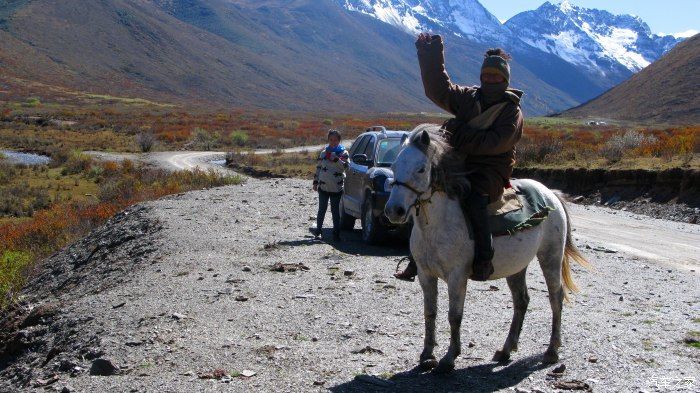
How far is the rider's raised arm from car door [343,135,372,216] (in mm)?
7756

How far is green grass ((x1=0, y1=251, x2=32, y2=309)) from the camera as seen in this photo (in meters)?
12.1

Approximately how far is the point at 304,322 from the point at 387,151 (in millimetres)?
6399

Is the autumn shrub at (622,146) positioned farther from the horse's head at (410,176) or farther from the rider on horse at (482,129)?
the horse's head at (410,176)

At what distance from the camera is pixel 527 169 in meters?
29.7

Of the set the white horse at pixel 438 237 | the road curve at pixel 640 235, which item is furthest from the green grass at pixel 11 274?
the road curve at pixel 640 235

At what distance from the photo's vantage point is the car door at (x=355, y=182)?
15.0m

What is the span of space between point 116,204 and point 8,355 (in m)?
13.8

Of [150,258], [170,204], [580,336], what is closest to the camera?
[580,336]

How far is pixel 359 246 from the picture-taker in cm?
1401

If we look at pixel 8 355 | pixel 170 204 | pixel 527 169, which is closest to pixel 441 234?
pixel 8 355

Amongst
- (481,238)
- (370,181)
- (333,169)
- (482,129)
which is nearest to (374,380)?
(481,238)

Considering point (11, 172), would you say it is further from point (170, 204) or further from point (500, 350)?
point (500, 350)

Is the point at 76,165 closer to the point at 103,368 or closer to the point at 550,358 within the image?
the point at 103,368

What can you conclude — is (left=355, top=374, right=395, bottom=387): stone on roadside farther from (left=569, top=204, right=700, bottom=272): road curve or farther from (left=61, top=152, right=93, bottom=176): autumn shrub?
(left=61, top=152, right=93, bottom=176): autumn shrub
